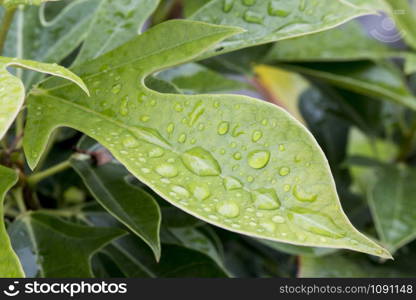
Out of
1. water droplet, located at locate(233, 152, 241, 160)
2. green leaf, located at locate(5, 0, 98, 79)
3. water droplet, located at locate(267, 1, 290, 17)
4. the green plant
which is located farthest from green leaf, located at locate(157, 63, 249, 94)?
water droplet, located at locate(233, 152, 241, 160)

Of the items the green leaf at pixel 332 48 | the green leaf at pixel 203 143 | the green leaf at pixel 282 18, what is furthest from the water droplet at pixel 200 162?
the green leaf at pixel 332 48

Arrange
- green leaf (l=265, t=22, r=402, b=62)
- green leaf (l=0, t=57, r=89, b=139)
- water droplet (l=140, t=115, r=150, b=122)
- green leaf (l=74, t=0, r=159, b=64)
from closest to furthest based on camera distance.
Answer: green leaf (l=0, t=57, r=89, b=139), water droplet (l=140, t=115, r=150, b=122), green leaf (l=74, t=0, r=159, b=64), green leaf (l=265, t=22, r=402, b=62)

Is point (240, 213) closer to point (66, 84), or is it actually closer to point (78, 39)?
point (66, 84)

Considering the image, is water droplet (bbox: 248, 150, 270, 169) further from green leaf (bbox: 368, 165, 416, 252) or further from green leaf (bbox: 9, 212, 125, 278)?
green leaf (bbox: 368, 165, 416, 252)

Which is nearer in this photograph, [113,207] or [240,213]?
[240,213]

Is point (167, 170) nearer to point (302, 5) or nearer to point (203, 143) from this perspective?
point (203, 143)

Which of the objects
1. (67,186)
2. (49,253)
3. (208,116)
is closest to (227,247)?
(67,186)
